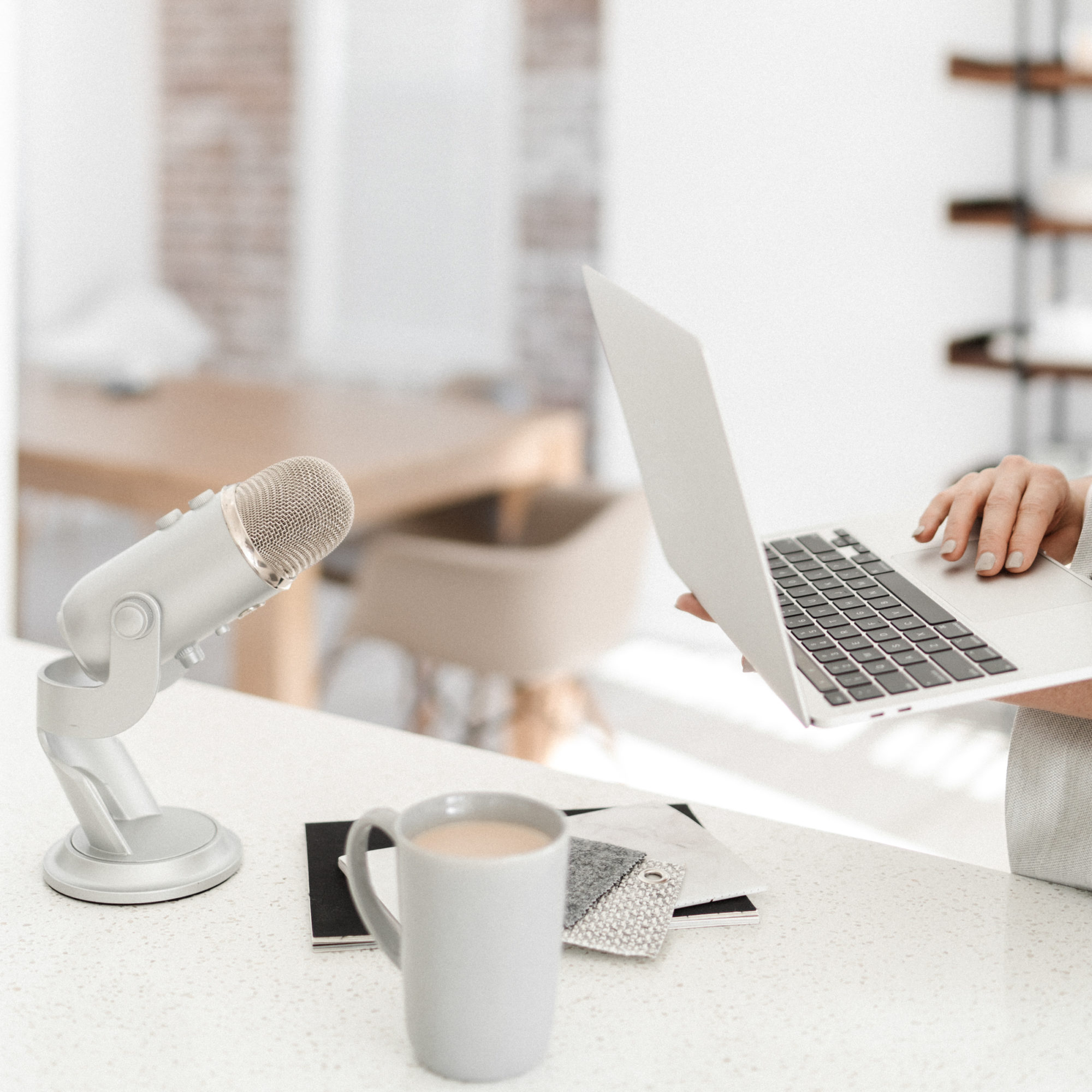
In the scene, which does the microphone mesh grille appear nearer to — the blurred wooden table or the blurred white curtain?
the blurred wooden table

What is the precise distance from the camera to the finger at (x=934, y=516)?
96cm

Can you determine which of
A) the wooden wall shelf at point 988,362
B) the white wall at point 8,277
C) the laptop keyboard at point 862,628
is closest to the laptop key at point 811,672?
the laptop keyboard at point 862,628

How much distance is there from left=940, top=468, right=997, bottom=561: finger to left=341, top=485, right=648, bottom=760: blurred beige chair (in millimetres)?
1595

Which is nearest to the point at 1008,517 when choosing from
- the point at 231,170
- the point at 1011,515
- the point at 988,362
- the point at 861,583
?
the point at 1011,515

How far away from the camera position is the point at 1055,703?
77 cm

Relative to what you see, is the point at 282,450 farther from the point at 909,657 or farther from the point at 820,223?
the point at 909,657

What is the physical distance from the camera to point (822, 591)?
3.00 ft

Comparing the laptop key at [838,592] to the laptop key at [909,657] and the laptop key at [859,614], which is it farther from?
the laptop key at [909,657]

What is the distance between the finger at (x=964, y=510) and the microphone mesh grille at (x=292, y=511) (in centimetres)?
43

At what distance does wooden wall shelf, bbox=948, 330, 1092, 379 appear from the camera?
2963 mm

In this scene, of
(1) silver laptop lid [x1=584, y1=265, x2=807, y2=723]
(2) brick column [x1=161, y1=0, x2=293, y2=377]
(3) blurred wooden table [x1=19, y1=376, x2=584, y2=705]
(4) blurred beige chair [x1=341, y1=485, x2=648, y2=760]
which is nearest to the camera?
(1) silver laptop lid [x1=584, y1=265, x2=807, y2=723]

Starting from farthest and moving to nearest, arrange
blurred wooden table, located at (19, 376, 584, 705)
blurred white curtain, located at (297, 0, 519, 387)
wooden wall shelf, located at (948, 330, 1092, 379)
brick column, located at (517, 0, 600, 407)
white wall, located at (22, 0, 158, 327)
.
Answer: white wall, located at (22, 0, 158, 327)
blurred white curtain, located at (297, 0, 519, 387)
brick column, located at (517, 0, 600, 407)
wooden wall shelf, located at (948, 330, 1092, 379)
blurred wooden table, located at (19, 376, 584, 705)

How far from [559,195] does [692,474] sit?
14.4 feet

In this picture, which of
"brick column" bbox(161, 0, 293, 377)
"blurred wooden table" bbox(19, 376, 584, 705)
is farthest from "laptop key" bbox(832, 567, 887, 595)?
"brick column" bbox(161, 0, 293, 377)
